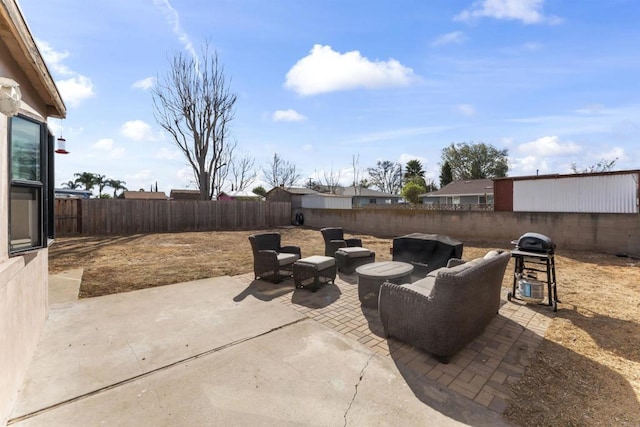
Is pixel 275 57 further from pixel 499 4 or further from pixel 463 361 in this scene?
pixel 463 361

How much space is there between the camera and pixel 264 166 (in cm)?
4088

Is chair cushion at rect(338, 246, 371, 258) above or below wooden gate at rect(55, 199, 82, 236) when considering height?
below

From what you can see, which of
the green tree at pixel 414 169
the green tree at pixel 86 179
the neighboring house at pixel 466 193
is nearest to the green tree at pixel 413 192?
the neighboring house at pixel 466 193

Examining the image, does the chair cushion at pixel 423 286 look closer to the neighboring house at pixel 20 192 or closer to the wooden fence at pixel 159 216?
the neighboring house at pixel 20 192

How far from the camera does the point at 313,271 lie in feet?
15.4

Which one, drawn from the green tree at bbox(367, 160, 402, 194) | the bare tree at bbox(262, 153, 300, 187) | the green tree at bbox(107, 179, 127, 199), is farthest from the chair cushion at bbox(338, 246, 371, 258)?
the green tree at bbox(107, 179, 127, 199)

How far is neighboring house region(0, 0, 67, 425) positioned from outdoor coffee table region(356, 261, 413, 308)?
3.47m

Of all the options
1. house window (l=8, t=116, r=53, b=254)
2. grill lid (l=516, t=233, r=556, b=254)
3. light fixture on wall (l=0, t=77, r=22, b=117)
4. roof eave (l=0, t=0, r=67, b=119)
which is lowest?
grill lid (l=516, t=233, r=556, b=254)

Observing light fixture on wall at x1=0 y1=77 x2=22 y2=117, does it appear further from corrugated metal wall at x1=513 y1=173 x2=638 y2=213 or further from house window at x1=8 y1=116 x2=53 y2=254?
corrugated metal wall at x1=513 y1=173 x2=638 y2=213

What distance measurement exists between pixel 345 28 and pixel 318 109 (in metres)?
8.11

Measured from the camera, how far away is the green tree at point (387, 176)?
153 feet

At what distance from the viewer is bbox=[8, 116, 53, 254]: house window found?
7.66 ft

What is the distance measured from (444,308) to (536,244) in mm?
2554

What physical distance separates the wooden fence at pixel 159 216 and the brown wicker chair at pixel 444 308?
47.9 ft
